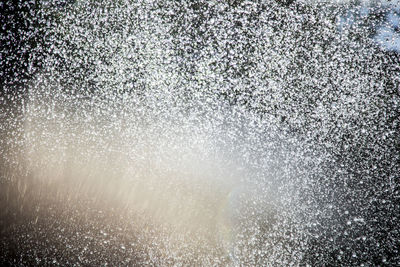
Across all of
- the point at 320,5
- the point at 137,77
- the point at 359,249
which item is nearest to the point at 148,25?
the point at 137,77

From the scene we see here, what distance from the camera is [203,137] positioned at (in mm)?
571

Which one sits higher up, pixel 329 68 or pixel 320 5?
pixel 320 5

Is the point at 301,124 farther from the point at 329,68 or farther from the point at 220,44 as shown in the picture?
the point at 220,44

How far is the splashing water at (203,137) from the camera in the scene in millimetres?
544

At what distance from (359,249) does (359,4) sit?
0.55 m

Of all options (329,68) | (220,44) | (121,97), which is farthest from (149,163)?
(329,68)

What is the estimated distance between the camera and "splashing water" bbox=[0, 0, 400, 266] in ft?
1.79

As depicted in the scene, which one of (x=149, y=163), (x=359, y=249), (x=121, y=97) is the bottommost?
(x=359, y=249)

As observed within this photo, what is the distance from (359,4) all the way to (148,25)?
0.49m

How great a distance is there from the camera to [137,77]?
1.92ft

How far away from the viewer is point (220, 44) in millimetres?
570

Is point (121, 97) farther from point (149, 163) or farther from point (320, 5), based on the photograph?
point (320, 5)

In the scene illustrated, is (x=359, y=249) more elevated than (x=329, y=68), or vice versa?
(x=329, y=68)

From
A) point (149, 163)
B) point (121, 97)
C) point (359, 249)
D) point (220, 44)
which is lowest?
point (359, 249)
